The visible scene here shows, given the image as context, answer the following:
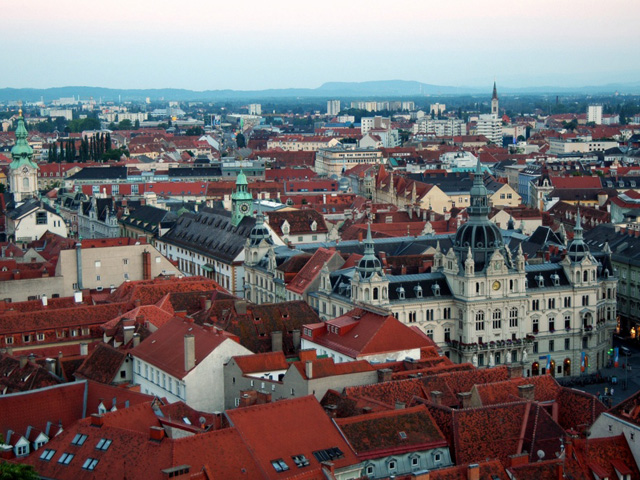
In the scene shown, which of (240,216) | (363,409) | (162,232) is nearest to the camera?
(363,409)

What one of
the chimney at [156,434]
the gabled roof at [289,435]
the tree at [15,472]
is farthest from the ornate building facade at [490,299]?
the tree at [15,472]

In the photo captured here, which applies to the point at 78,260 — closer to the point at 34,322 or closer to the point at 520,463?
the point at 34,322

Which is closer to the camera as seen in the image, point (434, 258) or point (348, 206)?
point (434, 258)

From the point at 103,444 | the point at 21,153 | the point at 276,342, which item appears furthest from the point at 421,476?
the point at 21,153

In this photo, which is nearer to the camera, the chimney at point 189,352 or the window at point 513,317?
the chimney at point 189,352

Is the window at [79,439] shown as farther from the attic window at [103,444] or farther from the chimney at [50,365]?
the chimney at [50,365]

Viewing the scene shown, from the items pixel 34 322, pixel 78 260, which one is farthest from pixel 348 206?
pixel 34 322

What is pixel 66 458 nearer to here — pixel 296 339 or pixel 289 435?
pixel 289 435
